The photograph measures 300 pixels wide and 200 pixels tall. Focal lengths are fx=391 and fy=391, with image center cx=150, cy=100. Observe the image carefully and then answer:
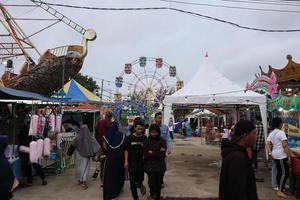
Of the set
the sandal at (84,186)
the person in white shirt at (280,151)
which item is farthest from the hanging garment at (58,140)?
the person in white shirt at (280,151)

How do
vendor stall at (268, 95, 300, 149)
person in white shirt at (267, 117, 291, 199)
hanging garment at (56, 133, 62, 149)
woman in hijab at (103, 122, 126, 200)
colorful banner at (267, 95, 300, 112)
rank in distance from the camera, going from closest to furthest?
woman in hijab at (103, 122, 126, 200), person in white shirt at (267, 117, 291, 199), colorful banner at (267, 95, 300, 112), vendor stall at (268, 95, 300, 149), hanging garment at (56, 133, 62, 149)

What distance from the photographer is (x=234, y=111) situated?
15.7 metres

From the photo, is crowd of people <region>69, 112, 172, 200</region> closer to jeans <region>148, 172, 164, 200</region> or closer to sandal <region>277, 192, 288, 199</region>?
jeans <region>148, 172, 164, 200</region>

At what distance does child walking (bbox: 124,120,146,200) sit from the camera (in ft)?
24.7

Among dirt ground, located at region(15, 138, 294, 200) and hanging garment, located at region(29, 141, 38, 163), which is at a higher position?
hanging garment, located at region(29, 141, 38, 163)

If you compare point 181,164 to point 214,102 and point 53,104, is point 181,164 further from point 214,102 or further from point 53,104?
point 53,104

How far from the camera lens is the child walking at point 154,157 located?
7.15 metres

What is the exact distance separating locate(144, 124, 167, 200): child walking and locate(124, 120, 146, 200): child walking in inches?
13.4

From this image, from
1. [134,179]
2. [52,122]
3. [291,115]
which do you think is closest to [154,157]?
[134,179]

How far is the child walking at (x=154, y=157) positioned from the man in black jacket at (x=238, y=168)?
3823 millimetres

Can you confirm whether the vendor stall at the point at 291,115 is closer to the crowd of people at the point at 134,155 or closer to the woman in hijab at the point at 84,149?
the crowd of people at the point at 134,155

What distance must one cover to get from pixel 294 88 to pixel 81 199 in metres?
8.70

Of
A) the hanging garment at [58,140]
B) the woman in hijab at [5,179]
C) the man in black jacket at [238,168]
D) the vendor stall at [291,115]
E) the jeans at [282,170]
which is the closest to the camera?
the man in black jacket at [238,168]

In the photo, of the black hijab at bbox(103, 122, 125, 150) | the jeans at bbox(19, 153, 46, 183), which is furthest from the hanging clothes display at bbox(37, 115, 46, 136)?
the black hijab at bbox(103, 122, 125, 150)
